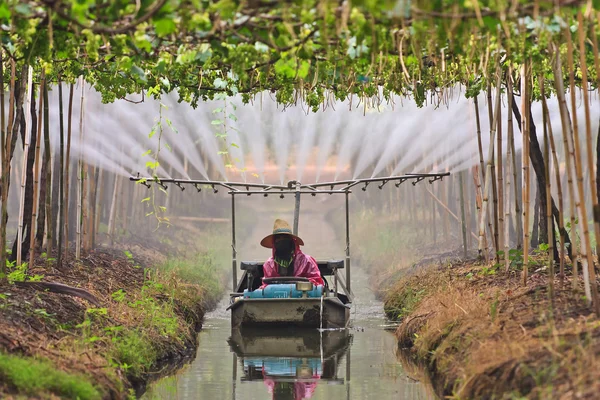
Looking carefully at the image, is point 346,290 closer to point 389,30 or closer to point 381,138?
point 389,30

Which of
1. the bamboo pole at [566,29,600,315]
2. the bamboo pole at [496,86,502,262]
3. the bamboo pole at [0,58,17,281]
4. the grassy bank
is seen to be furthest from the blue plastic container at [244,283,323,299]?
the grassy bank

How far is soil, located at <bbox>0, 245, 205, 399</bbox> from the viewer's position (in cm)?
753

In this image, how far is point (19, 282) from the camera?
10094mm

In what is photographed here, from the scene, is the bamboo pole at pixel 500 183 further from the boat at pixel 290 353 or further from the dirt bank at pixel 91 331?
the dirt bank at pixel 91 331

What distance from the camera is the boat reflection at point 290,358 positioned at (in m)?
9.03

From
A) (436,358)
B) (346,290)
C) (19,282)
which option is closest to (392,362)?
(436,358)

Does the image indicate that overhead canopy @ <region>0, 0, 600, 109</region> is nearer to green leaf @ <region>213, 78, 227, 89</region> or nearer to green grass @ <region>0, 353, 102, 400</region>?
green leaf @ <region>213, 78, 227, 89</region>

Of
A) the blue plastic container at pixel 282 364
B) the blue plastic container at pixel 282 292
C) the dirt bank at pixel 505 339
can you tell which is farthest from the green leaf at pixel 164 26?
the blue plastic container at pixel 282 292

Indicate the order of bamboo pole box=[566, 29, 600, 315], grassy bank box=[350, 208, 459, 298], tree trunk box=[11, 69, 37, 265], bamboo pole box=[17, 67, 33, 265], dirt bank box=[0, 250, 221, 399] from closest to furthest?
dirt bank box=[0, 250, 221, 399] → bamboo pole box=[566, 29, 600, 315] → bamboo pole box=[17, 67, 33, 265] → tree trunk box=[11, 69, 37, 265] → grassy bank box=[350, 208, 459, 298]

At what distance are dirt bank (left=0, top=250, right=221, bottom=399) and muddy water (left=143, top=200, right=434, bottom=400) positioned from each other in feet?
1.13

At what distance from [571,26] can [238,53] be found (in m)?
2.63

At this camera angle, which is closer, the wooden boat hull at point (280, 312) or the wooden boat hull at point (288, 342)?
the wooden boat hull at point (288, 342)

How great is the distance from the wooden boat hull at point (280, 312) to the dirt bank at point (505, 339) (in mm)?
1162

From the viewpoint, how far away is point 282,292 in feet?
40.9
